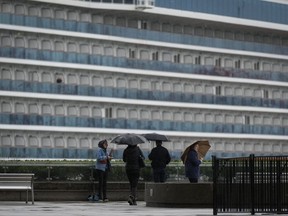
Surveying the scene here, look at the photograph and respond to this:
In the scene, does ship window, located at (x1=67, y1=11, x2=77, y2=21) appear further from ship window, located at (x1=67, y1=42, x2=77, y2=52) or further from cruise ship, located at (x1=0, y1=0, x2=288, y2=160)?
ship window, located at (x1=67, y1=42, x2=77, y2=52)

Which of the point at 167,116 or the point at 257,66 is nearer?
the point at 167,116

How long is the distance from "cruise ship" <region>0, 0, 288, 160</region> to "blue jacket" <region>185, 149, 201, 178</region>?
164 ft

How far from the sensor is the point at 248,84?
348 feet

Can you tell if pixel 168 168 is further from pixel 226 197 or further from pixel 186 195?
pixel 226 197

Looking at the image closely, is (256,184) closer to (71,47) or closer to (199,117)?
(71,47)

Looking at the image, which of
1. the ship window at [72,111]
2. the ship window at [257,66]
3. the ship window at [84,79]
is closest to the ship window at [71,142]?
the ship window at [72,111]

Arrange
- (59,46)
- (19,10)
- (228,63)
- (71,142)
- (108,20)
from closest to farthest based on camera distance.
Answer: (19,10) → (71,142) → (59,46) → (108,20) → (228,63)

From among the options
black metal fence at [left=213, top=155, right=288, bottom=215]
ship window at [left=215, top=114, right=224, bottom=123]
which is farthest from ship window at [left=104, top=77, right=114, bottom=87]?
black metal fence at [left=213, top=155, right=288, bottom=215]

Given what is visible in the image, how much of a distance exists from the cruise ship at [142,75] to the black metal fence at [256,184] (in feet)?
192

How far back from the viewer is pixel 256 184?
2848cm

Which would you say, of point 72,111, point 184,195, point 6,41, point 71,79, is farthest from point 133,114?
point 184,195

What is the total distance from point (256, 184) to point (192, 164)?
8.80 meters

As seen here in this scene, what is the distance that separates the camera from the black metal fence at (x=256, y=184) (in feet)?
92.9

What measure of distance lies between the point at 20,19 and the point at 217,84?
820 inches
